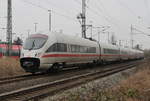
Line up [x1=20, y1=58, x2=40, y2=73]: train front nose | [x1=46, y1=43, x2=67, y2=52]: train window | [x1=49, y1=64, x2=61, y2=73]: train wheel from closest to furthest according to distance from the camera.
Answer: [x1=20, y1=58, x2=40, y2=73]: train front nose < [x1=46, y1=43, x2=67, y2=52]: train window < [x1=49, y1=64, x2=61, y2=73]: train wheel

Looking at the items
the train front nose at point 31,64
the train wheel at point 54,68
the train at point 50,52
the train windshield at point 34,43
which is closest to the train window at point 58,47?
the train at point 50,52

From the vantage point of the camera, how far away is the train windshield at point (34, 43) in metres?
16.2

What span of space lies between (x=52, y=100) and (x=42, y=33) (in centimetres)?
938

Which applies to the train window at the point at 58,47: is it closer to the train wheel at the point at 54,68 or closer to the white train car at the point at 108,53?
the train wheel at the point at 54,68

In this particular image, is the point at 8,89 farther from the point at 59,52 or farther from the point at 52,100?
the point at 59,52

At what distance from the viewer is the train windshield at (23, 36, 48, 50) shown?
53.1 feet

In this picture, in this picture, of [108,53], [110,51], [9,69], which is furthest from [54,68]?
[110,51]

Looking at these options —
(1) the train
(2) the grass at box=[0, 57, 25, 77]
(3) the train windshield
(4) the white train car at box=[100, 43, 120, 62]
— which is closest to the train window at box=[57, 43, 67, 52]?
(1) the train

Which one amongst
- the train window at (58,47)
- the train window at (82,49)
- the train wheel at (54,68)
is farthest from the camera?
the train window at (82,49)

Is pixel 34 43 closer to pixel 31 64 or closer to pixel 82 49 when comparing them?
pixel 31 64

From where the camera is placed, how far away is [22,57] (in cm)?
1602

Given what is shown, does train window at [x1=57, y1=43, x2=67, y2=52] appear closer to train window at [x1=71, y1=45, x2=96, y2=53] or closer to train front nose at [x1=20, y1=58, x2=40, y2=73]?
train window at [x1=71, y1=45, x2=96, y2=53]

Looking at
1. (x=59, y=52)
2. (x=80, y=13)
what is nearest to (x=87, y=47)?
(x=59, y=52)

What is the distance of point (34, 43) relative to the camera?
53.9ft
